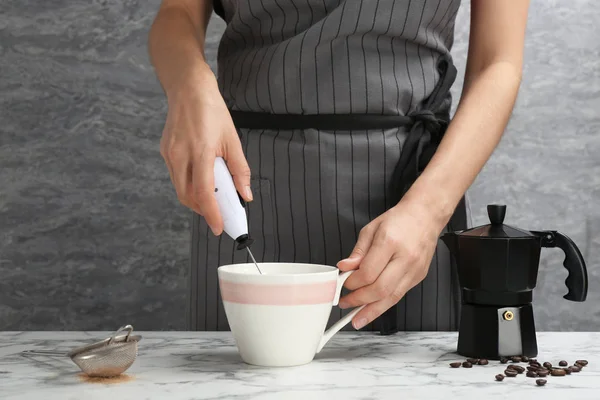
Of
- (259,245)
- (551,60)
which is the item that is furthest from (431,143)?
(551,60)

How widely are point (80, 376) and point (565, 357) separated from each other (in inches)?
22.4

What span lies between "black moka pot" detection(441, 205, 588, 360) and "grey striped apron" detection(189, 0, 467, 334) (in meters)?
0.27

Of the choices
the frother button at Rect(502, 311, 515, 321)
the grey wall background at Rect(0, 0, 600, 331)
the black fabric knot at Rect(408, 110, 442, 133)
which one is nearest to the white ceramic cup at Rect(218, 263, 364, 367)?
the frother button at Rect(502, 311, 515, 321)

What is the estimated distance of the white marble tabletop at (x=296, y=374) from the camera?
78 cm

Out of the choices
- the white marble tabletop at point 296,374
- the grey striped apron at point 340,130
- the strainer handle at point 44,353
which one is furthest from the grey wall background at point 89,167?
the strainer handle at point 44,353

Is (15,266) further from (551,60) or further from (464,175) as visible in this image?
(551,60)

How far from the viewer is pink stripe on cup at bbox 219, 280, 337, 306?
860 millimetres

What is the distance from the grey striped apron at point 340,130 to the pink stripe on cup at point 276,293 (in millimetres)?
367

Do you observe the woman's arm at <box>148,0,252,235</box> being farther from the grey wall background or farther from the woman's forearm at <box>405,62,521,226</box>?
the grey wall background

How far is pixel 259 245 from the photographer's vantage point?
1269 millimetres

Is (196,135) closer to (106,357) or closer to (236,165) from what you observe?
(236,165)

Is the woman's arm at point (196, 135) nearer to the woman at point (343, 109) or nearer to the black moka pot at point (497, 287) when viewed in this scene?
the woman at point (343, 109)

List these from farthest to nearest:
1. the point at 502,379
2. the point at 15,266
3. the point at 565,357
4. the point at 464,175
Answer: the point at 15,266 → the point at 464,175 → the point at 565,357 → the point at 502,379

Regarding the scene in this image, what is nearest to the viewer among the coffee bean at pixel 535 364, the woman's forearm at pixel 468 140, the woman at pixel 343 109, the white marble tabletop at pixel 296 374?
the white marble tabletop at pixel 296 374
